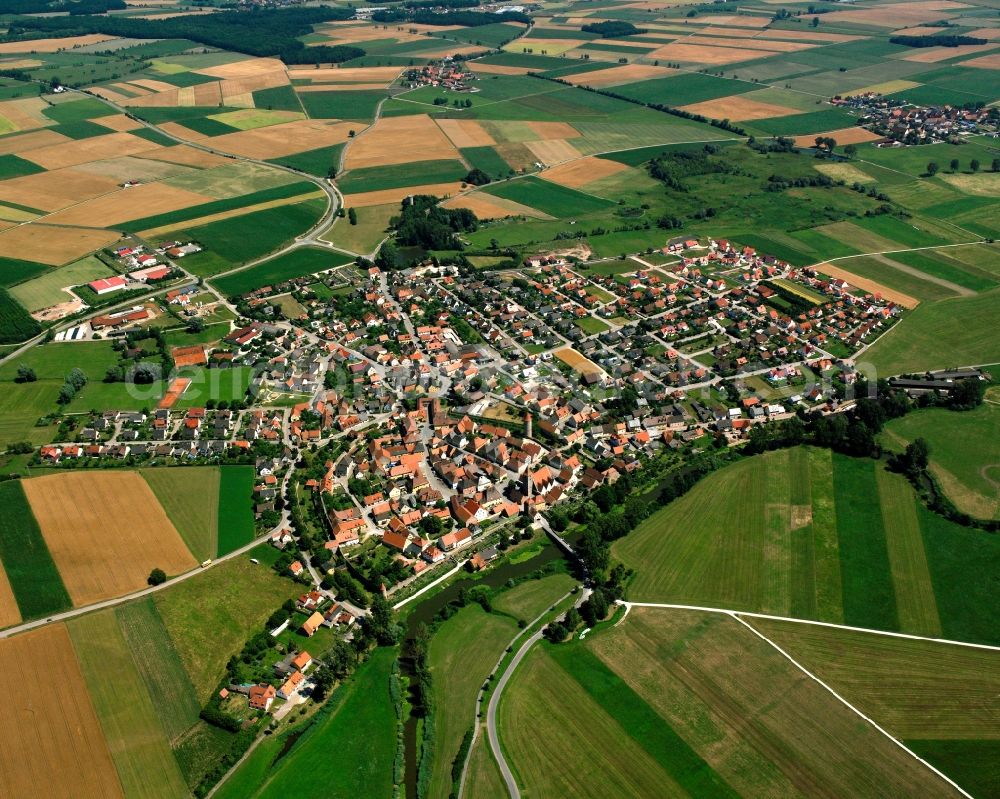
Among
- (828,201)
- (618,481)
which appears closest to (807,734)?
(618,481)

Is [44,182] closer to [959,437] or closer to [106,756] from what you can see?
[106,756]

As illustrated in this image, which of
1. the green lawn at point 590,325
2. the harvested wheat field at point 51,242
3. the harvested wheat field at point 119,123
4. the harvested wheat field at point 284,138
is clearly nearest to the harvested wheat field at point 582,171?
the harvested wheat field at point 284,138

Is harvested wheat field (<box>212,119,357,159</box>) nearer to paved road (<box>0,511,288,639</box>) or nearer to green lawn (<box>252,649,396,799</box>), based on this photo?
paved road (<box>0,511,288,639</box>)

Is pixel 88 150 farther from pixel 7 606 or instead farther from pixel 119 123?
pixel 7 606

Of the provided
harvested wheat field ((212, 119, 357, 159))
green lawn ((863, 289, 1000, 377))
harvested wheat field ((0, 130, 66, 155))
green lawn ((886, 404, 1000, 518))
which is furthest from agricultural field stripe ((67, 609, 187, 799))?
harvested wheat field ((0, 130, 66, 155))

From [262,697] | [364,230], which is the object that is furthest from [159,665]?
[364,230]

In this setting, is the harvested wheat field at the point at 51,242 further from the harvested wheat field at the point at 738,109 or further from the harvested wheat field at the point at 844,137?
the harvested wheat field at the point at 844,137
